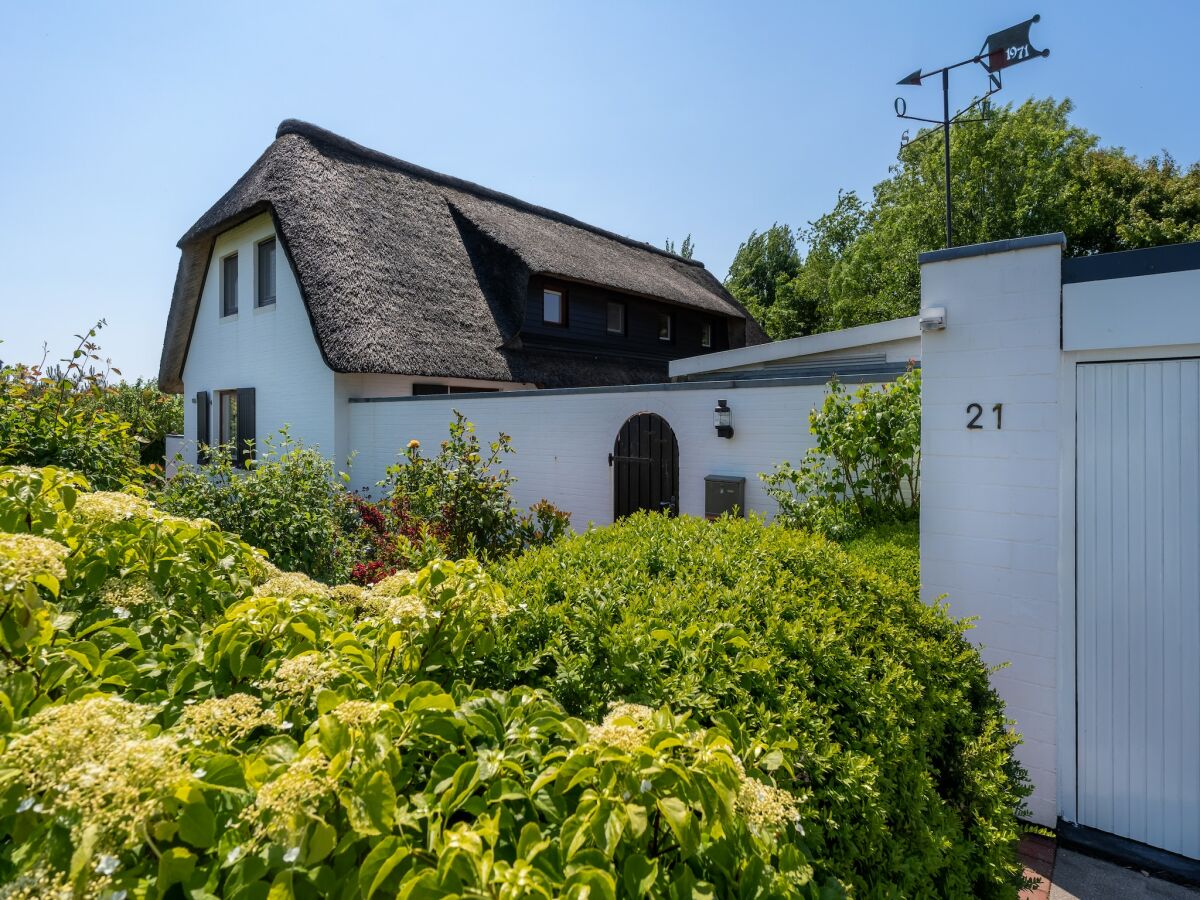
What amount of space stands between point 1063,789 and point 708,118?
48.6 feet

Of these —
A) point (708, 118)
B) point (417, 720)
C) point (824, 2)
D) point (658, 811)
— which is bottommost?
point (658, 811)

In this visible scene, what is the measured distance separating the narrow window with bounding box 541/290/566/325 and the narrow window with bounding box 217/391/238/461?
7458 mm

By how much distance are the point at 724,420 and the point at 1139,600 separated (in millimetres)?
4233

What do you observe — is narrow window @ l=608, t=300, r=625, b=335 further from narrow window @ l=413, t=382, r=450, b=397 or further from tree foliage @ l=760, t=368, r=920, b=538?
tree foliage @ l=760, t=368, r=920, b=538

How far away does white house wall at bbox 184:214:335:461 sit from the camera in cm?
1180

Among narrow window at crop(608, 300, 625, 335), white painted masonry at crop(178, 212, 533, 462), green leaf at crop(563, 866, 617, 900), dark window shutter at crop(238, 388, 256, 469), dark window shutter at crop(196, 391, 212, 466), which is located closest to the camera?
green leaf at crop(563, 866, 617, 900)

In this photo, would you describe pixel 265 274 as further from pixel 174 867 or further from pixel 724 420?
pixel 174 867

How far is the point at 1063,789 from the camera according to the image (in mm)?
3299

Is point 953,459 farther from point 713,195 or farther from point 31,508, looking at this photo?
point 713,195

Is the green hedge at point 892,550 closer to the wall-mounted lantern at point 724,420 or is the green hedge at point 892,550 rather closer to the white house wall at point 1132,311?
the white house wall at point 1132,311

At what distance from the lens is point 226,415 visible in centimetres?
1476

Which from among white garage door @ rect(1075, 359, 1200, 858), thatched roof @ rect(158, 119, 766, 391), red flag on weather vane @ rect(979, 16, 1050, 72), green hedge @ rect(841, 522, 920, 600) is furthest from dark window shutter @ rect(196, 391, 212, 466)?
red flag on weather vane @ rect(979, 16, 1050, 72)

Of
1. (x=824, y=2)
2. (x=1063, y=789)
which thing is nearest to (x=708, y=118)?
(x=824, y=2)

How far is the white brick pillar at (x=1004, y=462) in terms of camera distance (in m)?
3.30
